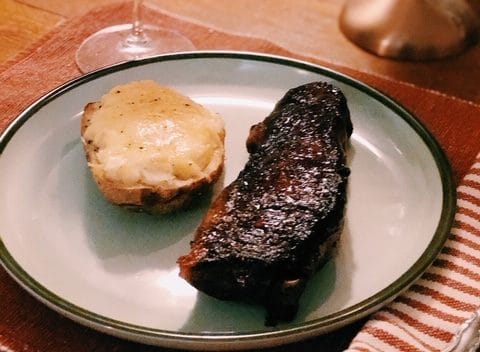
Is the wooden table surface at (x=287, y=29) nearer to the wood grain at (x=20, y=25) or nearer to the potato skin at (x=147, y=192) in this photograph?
the wood grain at (x=20, y=25)

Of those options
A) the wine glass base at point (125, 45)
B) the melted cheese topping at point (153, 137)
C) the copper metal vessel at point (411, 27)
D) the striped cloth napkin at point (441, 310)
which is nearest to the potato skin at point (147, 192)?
the melted cheese topping at point (153, 137)

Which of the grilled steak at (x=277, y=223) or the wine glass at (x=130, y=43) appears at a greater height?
the grilled steak at (x=277, y=223)

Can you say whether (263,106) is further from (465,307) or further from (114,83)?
(465,307)

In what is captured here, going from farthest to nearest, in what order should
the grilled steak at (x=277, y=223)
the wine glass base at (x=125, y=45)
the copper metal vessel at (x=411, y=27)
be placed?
the copper metal vessel at (x=411, y=27) < the wine glass base at (x=125, y=45) < the grilled steak at (x=277, y=223)

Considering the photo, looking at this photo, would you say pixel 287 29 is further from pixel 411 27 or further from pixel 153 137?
pixel 153 137

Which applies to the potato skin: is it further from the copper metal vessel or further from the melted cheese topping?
the copper metal vessel

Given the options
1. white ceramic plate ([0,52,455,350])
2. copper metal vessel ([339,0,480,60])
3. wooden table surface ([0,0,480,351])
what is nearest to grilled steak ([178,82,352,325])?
white ceramic plate ([0,52,455,350])

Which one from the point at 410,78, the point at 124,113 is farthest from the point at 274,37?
the point at 124,113

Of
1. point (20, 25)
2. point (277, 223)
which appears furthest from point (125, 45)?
point (277, 223)
